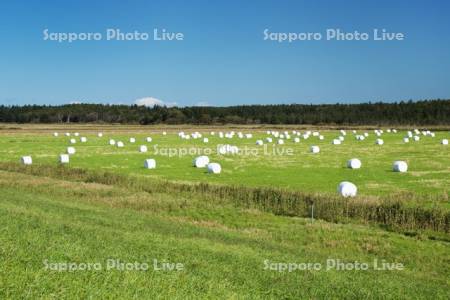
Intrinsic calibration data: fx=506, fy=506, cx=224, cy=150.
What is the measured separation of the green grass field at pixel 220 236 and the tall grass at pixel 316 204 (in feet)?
0.36

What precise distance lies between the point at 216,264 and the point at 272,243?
6241 mm

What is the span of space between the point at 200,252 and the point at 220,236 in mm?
4812

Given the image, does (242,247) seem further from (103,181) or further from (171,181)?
(103,181)

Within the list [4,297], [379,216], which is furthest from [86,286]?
[379,216]

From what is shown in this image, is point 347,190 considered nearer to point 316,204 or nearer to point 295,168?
point 316,204

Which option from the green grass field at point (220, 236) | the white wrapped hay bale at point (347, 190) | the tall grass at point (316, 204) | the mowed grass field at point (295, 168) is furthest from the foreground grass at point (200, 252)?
the mowed grass field at point (295, 168)

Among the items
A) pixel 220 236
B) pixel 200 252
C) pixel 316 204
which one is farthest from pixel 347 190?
pixel 200 252

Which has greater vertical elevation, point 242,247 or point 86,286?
point 86,286

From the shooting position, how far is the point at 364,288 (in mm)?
13922

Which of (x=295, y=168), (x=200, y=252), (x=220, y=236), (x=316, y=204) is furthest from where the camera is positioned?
(x=295, y=168)

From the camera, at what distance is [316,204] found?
2855 cm

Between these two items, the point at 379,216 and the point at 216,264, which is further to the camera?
the point at 379,216

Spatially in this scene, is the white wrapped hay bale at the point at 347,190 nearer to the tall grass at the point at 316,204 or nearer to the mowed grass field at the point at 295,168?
the tall grass at the point at 316,204

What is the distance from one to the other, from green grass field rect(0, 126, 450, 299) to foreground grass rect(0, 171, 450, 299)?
47 millimetres
